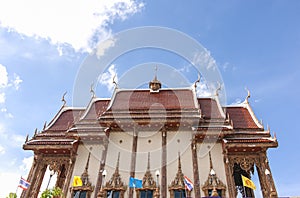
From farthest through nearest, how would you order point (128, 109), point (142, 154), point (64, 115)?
point (64, 115), point (128, 109), point (142, 154)

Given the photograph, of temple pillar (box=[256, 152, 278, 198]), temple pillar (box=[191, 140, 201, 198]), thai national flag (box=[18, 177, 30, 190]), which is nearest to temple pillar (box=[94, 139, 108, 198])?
thai national flag (box=[18, 177, 30, 190])

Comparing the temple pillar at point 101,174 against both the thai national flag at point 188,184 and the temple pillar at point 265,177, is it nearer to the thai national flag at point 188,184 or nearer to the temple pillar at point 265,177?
the thai national flag at point 188,184

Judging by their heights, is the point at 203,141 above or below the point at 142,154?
above

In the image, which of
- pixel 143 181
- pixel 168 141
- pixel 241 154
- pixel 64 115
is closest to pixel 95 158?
pixel 143 181

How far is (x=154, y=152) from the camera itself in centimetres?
1814

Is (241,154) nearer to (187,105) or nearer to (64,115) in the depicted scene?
(187,105)

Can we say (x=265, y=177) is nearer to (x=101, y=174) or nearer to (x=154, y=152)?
(x=154, y=152)

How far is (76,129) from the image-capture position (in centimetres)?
1919

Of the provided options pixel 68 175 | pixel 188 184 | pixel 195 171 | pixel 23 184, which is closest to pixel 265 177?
pixel 195 171

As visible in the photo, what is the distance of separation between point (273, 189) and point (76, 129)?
45.5ft

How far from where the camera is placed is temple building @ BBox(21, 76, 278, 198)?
16.8 m

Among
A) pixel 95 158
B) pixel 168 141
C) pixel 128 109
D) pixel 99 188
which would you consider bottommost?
pixel 99 188

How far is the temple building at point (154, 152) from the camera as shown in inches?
Result: 660

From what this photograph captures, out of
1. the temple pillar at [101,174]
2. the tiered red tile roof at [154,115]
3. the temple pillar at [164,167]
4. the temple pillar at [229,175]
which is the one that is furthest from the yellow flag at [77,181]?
the temple pillar at [229,175]
